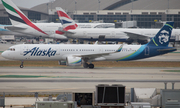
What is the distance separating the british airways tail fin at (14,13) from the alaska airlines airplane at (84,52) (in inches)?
800

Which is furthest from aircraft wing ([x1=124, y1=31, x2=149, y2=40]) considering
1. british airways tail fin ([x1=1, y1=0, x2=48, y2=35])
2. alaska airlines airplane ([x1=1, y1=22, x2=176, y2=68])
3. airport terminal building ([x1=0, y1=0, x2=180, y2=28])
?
alaska airlines airplane ([x1=1, y1=22, x2=176, y2=68])

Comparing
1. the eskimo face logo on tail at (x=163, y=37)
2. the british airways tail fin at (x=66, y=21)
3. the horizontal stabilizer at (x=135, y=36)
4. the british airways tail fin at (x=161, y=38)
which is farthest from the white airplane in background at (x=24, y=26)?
the eskimo face logo on tail at (x=163, y=37)

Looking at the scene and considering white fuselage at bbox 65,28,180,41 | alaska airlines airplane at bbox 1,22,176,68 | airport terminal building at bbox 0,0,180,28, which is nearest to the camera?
alaska airlines airplane at bbox 1,22,176,68

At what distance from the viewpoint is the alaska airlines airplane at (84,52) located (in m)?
40.9

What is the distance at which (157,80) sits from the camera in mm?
31422

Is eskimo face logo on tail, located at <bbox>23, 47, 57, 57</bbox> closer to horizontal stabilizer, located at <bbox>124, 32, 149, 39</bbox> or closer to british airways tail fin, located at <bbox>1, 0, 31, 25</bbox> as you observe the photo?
british airways tail fin, located at <bbox>1, 0, 31, 25</bbox>

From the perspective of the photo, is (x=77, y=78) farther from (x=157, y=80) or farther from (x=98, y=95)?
(x=98, y=95)

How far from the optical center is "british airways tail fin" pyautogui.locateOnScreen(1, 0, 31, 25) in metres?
58.8

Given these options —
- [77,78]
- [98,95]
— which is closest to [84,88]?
[77,78]

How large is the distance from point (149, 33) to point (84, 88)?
5529 centimetres

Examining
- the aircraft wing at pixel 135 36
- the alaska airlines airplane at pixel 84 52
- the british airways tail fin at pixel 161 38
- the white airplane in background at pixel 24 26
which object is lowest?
the alaska airlines airplane at pixel 84 52

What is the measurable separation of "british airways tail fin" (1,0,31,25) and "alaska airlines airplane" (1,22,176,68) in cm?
2032

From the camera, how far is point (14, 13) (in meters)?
63.6

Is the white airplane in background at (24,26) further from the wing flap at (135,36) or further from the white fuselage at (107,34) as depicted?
the wing flap at (135,36)
